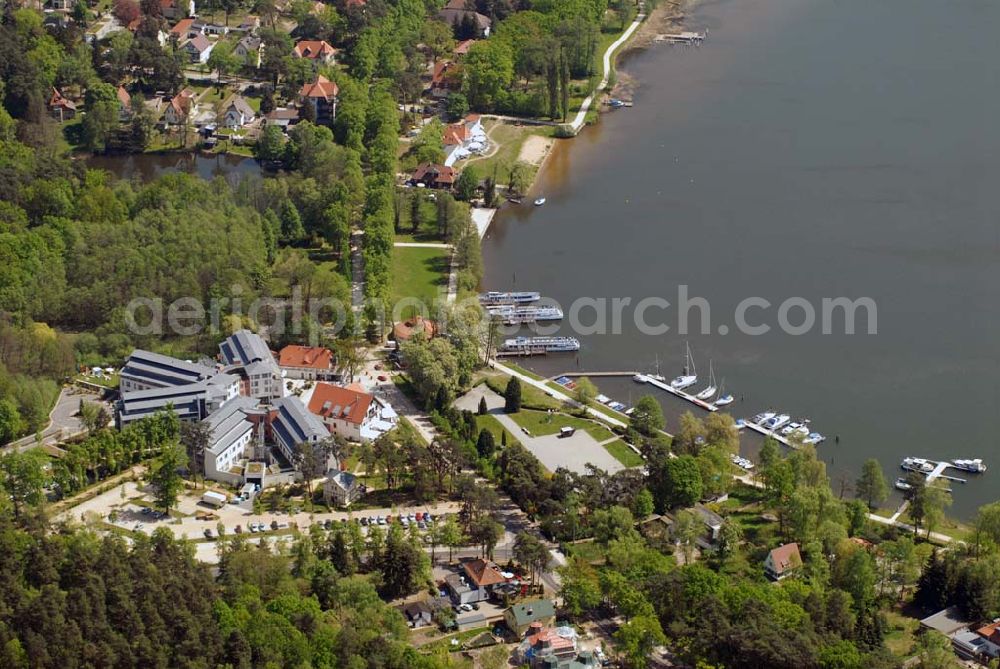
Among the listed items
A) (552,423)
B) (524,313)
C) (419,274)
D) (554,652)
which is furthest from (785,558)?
(419,274)

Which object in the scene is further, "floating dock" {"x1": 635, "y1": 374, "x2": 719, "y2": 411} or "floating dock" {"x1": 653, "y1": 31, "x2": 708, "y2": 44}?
"floating dock" {"x1": 653, "y1": 31, "x2": 708, "y2": 44}

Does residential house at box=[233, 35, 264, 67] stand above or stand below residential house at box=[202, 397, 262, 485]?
above

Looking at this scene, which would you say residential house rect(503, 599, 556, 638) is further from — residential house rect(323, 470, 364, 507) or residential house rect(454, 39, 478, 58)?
residential house rect(454, 39, 478, 58)

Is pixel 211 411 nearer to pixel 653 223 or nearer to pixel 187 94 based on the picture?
pixel 653 223

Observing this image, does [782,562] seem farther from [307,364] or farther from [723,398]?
[307,364]

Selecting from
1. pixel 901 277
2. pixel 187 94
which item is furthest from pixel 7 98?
pixel 901 277

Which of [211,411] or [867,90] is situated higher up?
[867,90]

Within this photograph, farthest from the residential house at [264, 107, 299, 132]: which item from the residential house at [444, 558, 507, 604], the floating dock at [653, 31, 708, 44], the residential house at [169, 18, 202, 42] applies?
the residential house at [444, 558, 507, 604]
